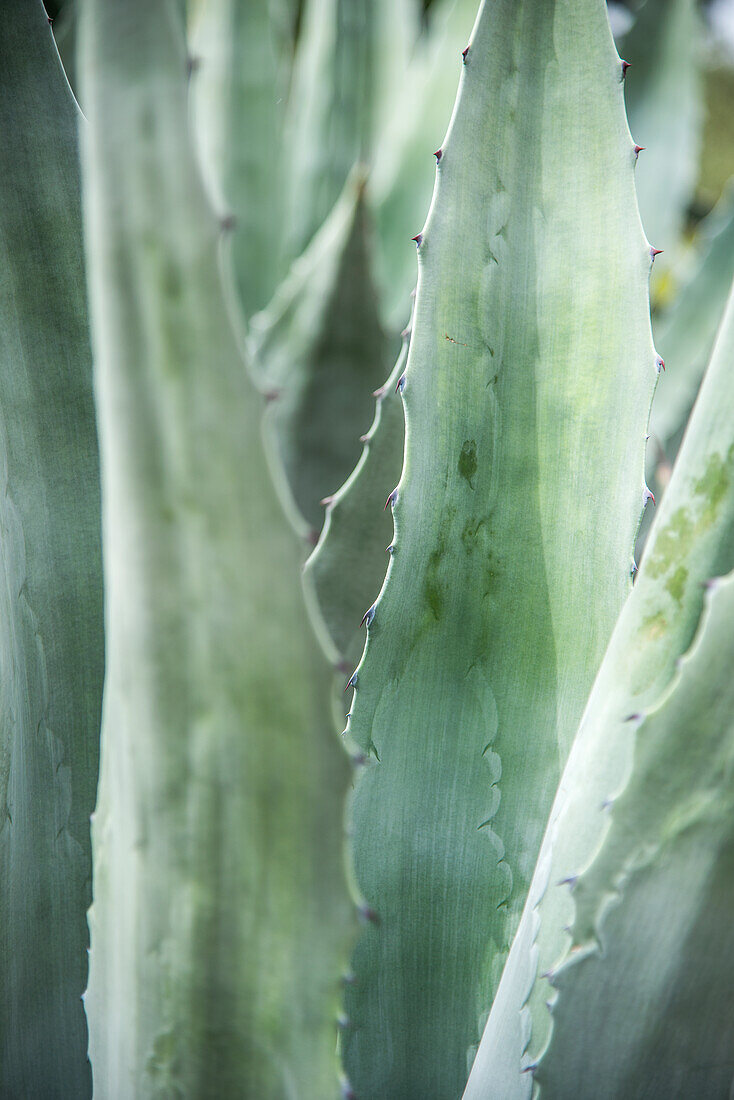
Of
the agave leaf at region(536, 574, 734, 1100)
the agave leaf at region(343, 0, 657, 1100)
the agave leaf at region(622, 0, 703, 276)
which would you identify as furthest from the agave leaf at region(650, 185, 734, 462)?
the agave leaf at region(536, 574, 734, 1100)

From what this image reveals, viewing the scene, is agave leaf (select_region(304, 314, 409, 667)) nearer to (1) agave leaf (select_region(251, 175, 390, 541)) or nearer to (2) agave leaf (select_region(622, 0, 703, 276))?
(1) agave leaf (select_region(251, 175, 390, 541))

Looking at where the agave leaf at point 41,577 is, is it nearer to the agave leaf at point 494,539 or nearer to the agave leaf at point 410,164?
the agave leaf at point 494,539

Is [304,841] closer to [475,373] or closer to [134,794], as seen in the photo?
[134,794]

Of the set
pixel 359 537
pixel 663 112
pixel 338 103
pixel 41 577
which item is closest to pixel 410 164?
pixel 338 103

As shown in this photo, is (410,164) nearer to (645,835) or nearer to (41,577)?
(41,577)

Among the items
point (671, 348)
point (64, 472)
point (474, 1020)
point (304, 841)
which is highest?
point (671, 348)

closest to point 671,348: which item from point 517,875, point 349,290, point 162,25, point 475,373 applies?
point 349,290
